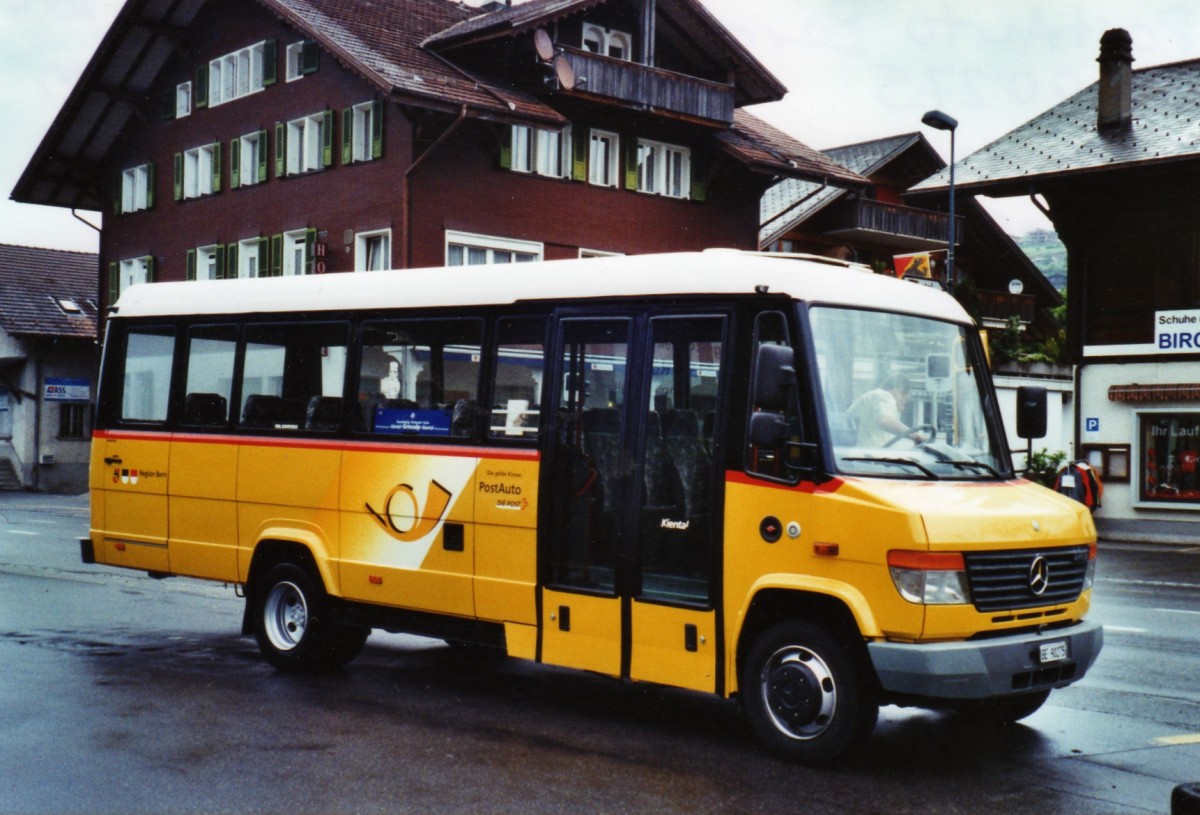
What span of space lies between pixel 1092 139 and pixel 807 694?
2648 centimetres

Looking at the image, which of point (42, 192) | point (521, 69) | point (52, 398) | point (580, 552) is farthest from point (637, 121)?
point (580, 552)

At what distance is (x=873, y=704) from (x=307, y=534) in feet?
15.2

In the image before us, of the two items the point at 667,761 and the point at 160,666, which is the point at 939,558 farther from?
the point at 160,666

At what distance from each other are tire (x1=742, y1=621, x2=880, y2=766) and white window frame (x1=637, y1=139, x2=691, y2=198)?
29.8 m

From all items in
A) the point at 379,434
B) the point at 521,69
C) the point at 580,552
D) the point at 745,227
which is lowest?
the point at 580,552

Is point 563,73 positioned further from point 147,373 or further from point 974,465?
point 974,465

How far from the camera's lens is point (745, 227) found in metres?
39.6

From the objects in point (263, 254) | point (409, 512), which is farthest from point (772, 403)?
point (263, 254)

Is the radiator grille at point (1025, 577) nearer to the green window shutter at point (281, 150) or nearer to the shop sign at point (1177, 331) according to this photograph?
the shop sign at point (1177, 331)

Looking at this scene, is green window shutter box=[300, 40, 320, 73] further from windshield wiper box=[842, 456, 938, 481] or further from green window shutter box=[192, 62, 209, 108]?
windshield wiper box=[842, 456, 938, 481]

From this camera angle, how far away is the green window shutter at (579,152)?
115 ft

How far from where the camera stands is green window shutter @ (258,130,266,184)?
1432 inches

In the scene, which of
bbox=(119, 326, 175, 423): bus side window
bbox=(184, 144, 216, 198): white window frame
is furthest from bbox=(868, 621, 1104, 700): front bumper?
bbox=(184, 144, 216, 198): white window frame

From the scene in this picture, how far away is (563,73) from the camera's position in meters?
32.8
